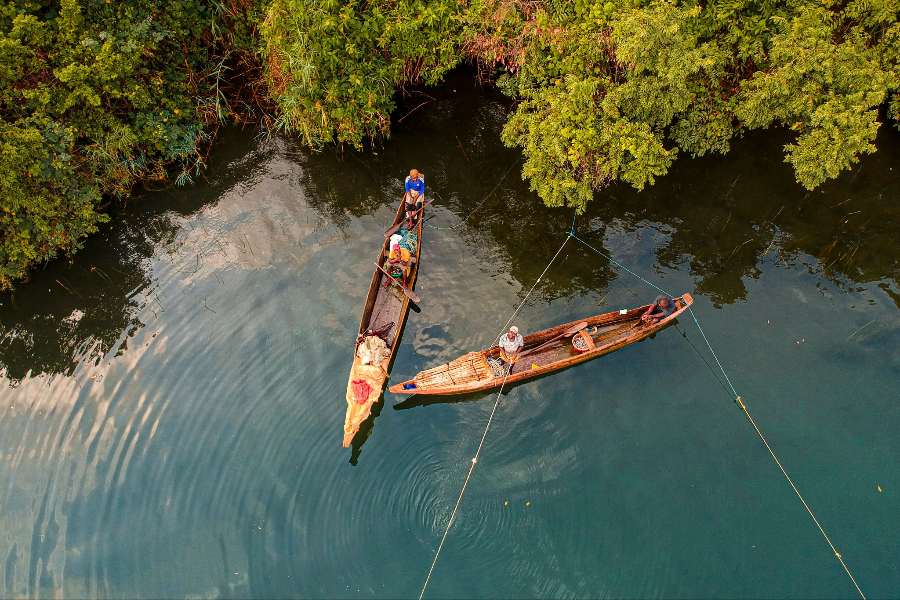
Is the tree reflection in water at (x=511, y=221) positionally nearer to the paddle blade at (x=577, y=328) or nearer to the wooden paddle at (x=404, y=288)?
the paddle blade at (x=577, y=328)

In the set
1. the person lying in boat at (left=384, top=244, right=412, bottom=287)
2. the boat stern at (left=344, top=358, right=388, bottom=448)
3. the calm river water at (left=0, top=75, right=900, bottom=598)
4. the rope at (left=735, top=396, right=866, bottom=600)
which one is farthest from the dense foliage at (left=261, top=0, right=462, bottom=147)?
the rope at (left=735, top=396, right=866, bottom=600)

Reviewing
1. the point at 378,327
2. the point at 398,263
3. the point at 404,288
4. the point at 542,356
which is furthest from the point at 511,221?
the point at 378,327

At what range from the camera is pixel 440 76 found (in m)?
16.7

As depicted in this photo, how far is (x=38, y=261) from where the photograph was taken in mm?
14602

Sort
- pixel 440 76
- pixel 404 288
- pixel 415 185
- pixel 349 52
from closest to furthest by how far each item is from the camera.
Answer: pixel 404 288
pixel 349 52
pixel 415 185
pixel 440 76

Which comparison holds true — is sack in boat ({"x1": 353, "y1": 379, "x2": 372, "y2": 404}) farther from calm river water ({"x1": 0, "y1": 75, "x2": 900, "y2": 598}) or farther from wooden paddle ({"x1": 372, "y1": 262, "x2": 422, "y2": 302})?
wooden paddle ({"x1": 372, "y1": 262, "x2": 422, "y2": 302})

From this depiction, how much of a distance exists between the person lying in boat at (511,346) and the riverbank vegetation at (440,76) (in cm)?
379

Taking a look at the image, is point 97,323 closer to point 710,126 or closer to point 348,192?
A: point 348,192

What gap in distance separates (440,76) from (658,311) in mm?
9466

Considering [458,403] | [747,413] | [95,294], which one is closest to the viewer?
[747,413]

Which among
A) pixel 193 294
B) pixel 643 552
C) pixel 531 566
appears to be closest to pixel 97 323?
pixel 193 294

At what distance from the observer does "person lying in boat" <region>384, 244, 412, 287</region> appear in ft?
46.0

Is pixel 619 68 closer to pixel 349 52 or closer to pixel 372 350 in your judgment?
pixel 349 52

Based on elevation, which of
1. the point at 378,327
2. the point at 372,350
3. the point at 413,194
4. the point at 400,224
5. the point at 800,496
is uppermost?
the point at 413,194
